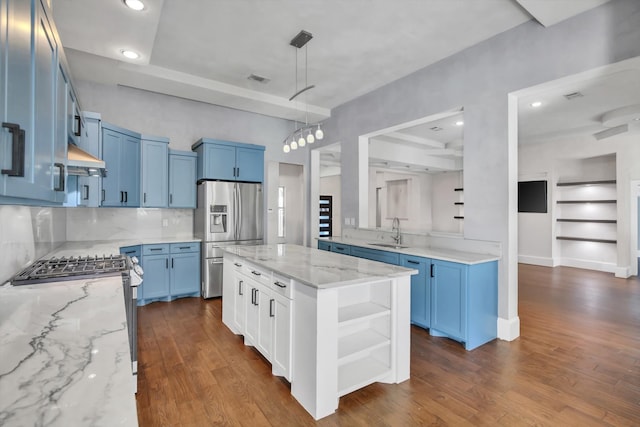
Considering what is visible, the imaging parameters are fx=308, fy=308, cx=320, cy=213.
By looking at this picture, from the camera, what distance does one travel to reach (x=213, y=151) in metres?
4.54

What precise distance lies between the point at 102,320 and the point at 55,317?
0.24 metres

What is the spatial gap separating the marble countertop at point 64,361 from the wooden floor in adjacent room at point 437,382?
3.24 ft

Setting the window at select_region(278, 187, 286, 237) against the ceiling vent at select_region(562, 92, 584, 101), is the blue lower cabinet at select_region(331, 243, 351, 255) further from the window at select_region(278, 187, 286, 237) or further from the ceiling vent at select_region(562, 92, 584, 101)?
the ceiling vent at select_region(562, 92, 584, 101)

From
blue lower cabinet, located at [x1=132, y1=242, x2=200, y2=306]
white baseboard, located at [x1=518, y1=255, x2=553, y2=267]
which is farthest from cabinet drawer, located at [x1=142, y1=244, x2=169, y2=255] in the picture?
white baseboard, located at [x1=518, y1=255, x2=553, y2=267]

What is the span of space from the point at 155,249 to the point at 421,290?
11.3 feet

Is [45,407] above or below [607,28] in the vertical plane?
below

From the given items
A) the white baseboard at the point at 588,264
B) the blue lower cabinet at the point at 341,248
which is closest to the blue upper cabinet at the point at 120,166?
the blue lower cabinet at the point at 341,248

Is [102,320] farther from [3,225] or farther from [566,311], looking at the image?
[566,311]

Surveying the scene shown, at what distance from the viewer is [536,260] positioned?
24.2ft

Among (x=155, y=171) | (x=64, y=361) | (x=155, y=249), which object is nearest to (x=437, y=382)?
(x=64, y=361)

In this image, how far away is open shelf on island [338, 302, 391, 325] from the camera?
2141 millimetres

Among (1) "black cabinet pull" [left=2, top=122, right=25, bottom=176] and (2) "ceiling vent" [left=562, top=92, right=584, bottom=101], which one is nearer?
(1) "black cabinet pull" [left=2, top=122, right=25, bottom=176]

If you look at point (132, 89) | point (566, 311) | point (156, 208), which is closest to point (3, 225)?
point (156, 208)

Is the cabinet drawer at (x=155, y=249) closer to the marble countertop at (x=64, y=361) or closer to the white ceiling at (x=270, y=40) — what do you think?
the white ceiling at (x=270, y=40)
